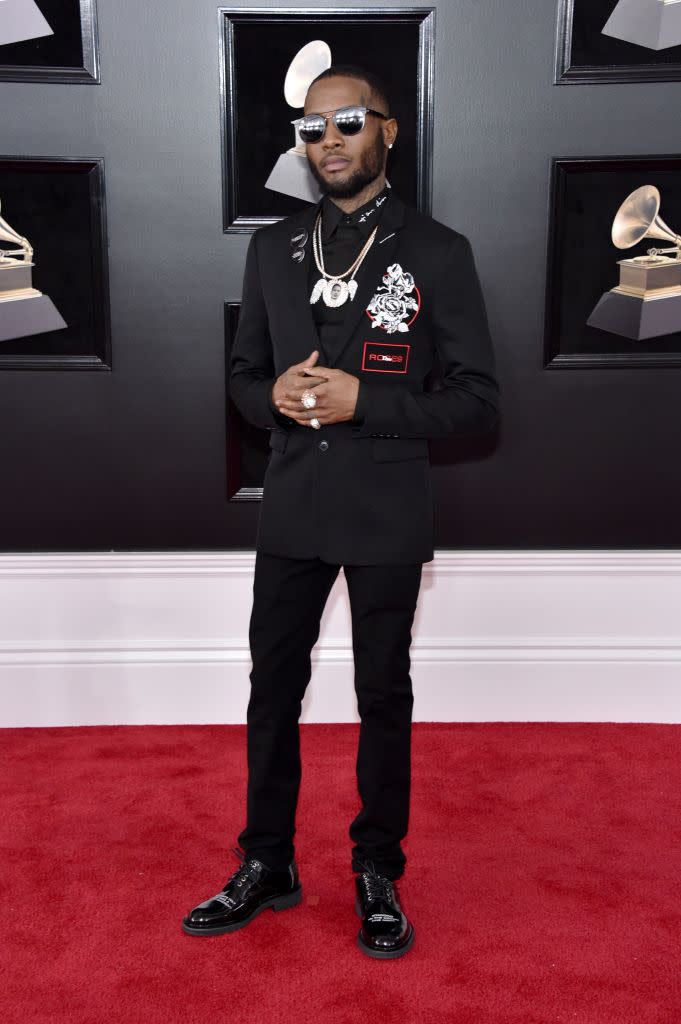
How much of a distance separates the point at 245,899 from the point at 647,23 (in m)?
2.79

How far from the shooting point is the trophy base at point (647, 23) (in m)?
2.97

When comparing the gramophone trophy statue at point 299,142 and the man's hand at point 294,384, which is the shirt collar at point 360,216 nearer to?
the man's hand at point 294,384

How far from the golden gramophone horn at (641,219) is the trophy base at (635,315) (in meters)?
0.19

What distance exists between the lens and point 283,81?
9.84ft

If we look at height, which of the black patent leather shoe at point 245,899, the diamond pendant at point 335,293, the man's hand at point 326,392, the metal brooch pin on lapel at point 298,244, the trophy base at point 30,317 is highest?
the metal brooch pin on lapel at point 298,244

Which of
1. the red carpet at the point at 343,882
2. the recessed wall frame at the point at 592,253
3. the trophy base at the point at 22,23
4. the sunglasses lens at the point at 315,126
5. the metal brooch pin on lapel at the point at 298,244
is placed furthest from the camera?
the recessed wall frame at the point at 592,253

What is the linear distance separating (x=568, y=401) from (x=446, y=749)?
A: 1216 mm

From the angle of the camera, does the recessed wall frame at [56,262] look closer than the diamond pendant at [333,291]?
No

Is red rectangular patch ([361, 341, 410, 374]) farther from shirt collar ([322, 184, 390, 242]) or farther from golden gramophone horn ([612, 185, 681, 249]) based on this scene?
golden gramophone horn ([612, 185, 681, 249])

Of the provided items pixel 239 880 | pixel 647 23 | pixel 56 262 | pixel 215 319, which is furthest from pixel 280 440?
pixel 647 23

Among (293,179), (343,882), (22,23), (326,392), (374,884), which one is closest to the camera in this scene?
(326,392)

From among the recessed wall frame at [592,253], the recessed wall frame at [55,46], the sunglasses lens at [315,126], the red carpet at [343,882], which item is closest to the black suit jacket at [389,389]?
the sunglasses lens at [315,126]

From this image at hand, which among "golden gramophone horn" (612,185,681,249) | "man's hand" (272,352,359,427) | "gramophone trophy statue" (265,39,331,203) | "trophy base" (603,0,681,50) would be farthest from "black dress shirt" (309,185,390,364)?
"trophy base" (603,0,681,50)

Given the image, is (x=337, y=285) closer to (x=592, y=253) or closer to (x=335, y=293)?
(x=335, y=293)
